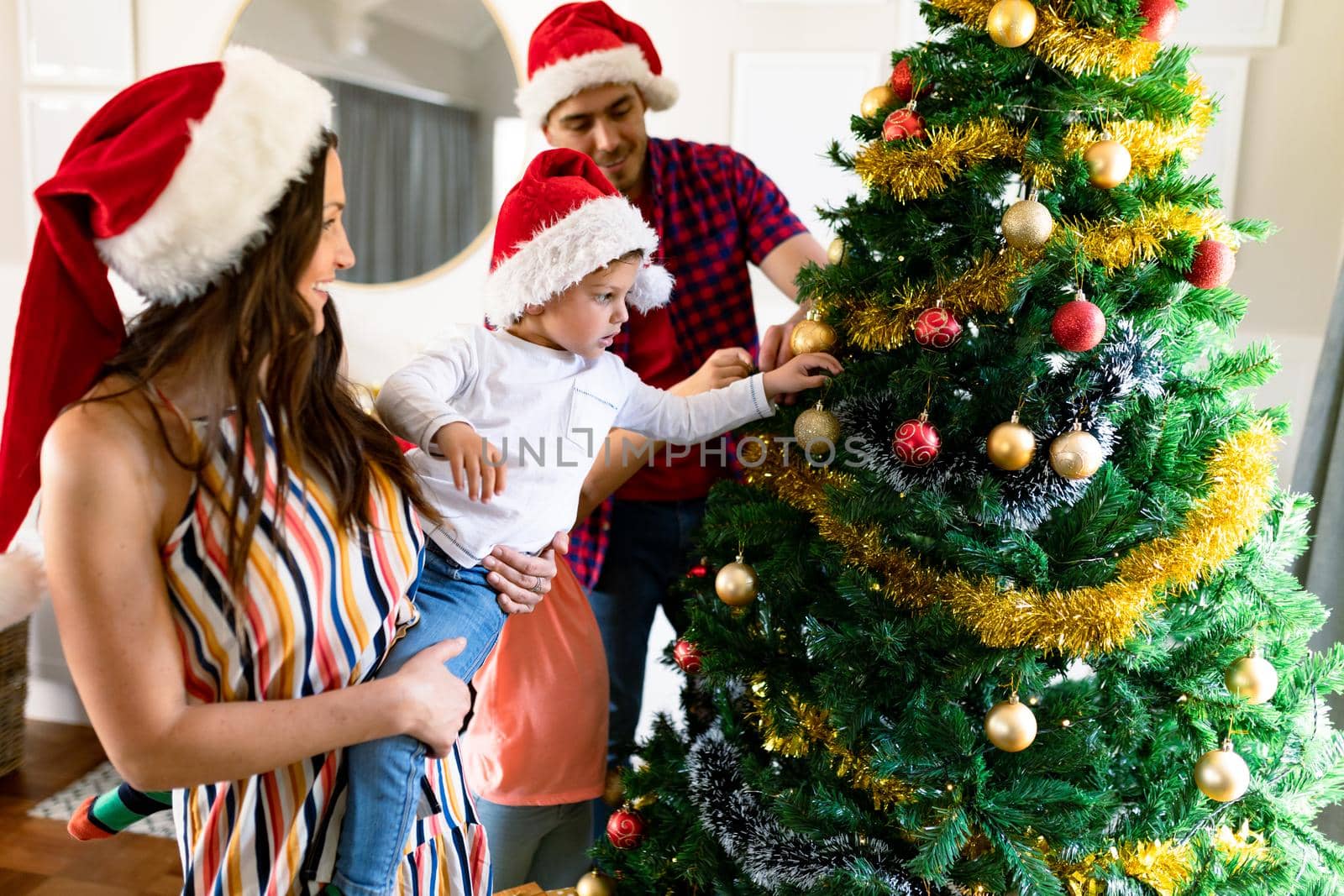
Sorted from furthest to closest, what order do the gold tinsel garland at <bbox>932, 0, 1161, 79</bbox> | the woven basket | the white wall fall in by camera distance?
the woven basket, the white wall, the gold tinsel garland at <bbox>932, 0, 1161, 79</bbox>

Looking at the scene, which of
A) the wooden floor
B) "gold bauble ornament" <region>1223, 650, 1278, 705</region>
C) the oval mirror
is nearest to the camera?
"gold bauble ornament" <region>1223, 650, 1278, 705</region>

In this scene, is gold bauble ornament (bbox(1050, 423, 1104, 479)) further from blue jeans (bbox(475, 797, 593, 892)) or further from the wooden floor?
the wooden floor

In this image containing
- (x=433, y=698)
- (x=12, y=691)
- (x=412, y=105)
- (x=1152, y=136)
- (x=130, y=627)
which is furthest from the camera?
(x=12, y=691)

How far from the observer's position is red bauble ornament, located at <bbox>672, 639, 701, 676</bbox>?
1.44 m

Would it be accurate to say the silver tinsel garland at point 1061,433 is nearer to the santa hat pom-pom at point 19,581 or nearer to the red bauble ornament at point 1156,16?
the red bauble ornament at point 1156,16

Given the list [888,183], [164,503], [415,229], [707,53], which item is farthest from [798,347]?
[415,229]

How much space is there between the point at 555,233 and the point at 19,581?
30.4 inches

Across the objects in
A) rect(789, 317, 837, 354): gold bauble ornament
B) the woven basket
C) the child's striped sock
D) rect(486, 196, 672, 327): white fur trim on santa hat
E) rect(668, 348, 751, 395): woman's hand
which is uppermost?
rect(486, 196, 672, 327): white fur trim on santa hat

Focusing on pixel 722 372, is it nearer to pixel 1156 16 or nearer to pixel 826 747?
pixel 826 747

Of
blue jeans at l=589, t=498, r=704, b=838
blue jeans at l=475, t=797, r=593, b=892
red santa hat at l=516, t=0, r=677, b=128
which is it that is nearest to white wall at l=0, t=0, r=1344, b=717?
red santa hat at l=516, t=0, r=677, b=128

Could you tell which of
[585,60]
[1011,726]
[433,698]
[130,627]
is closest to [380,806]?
[433,698]

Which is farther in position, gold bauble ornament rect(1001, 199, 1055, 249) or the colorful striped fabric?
gold bauble ornament rect(1001, 199, 1055, 249)

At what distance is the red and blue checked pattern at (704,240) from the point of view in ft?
5.55

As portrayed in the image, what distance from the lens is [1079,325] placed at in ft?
3.42
